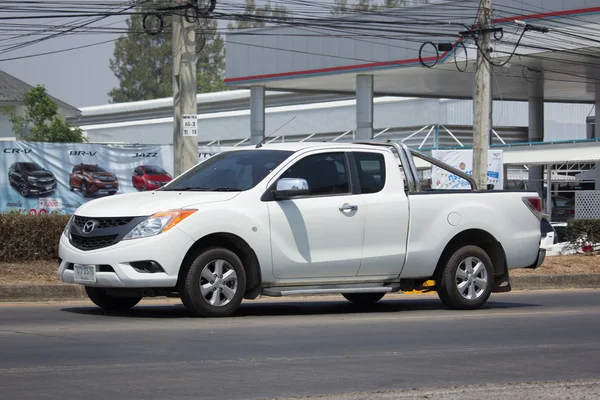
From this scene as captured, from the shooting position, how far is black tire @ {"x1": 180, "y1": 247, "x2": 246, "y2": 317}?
1041 centimetres

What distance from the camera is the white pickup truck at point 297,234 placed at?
10359 mm

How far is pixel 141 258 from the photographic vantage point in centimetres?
1020

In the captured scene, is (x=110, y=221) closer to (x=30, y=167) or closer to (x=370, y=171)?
(x=370, y=171)

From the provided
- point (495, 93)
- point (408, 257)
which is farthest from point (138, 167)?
point (495, 93)

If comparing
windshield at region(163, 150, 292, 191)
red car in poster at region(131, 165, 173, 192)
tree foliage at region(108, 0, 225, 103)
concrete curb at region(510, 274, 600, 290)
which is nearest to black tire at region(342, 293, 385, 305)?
windshield at region(163, 150, 292, 191)

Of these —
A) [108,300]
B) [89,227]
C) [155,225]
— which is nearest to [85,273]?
[89,227]

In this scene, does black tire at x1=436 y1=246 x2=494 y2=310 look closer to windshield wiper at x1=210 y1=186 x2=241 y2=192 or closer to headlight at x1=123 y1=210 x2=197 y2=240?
windshield wiper at x1=210 y1=186 x2=241 y2=192

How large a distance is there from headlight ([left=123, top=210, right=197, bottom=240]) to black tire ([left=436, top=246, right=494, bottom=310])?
343cm

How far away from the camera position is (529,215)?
12797 millimetres

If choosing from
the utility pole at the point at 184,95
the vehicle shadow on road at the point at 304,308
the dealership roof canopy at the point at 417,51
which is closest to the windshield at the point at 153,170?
the utility pole at the point at 184,95

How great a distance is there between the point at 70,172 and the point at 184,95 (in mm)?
9113

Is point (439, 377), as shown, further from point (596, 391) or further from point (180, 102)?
point (180, 102)

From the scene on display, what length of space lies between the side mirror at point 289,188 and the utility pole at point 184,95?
650 cm

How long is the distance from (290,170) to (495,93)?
41266mm
